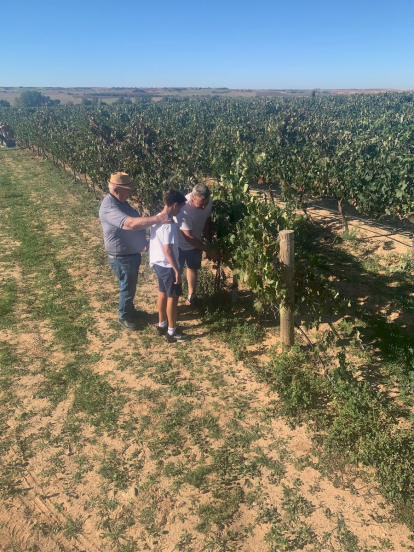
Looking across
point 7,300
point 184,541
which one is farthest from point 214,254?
point 7,300

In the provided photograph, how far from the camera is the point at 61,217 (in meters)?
12.3

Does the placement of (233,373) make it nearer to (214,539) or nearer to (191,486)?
(191,486)

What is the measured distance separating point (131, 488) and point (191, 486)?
1.90 feet

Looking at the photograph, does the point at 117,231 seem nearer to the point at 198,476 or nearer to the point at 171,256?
the point at 171,256

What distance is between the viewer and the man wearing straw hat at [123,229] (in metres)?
4.68

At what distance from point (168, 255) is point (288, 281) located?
1.70m

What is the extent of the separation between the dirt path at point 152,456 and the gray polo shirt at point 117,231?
4.84 feet

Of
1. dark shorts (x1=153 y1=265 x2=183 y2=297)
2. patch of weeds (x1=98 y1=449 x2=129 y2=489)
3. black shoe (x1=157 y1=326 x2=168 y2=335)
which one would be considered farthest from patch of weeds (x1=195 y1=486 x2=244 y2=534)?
black shoe (x1=157 y1=326 x2=168 y2=335)

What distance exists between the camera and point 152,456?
365 cm

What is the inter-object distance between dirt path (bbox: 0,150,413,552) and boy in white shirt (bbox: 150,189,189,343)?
0.79m

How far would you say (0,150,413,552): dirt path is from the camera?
2.95m

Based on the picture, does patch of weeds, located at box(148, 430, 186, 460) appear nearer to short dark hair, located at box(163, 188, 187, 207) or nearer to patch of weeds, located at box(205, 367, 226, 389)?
patch of weeds, located at box(205, 367, 226, 389)

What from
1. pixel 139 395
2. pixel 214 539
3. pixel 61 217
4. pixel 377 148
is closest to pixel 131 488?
pixel 214 539

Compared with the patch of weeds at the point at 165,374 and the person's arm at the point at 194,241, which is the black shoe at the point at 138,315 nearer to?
the patch of weeds at the point at 165,374
